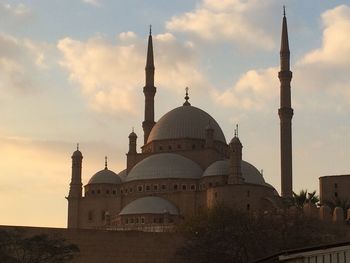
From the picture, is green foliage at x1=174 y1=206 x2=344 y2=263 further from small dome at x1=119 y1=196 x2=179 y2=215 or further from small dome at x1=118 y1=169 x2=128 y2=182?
small dome at x1=118 y1=169 x2=128 y2=182

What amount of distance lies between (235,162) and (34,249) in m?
19.7

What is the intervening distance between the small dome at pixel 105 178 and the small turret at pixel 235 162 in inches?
383

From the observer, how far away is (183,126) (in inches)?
2542

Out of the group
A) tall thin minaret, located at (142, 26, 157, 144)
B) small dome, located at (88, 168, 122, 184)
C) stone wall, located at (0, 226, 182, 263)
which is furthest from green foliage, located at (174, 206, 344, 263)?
tall thin minaret, located at (142, 26, 157, 144)

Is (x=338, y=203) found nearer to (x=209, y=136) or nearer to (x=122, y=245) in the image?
(x=209, y=136)

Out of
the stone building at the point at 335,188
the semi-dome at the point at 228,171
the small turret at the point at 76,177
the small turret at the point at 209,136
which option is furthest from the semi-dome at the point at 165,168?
the stone building at the point at 335,188

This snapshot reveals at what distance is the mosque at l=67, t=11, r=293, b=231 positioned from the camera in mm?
56400

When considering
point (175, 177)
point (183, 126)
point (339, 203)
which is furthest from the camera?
point (183, 126)

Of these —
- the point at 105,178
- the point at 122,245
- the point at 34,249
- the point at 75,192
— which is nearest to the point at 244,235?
the point at 122,245

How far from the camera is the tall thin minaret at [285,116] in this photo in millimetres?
59688

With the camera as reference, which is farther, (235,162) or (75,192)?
(75,192)

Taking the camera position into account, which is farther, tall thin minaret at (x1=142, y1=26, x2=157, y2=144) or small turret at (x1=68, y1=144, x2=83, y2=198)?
tall thin minaret at (x1=142, y1=26, x2=157, y2=144)

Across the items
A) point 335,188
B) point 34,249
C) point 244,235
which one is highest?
point 335,188

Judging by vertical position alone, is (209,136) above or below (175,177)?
above
